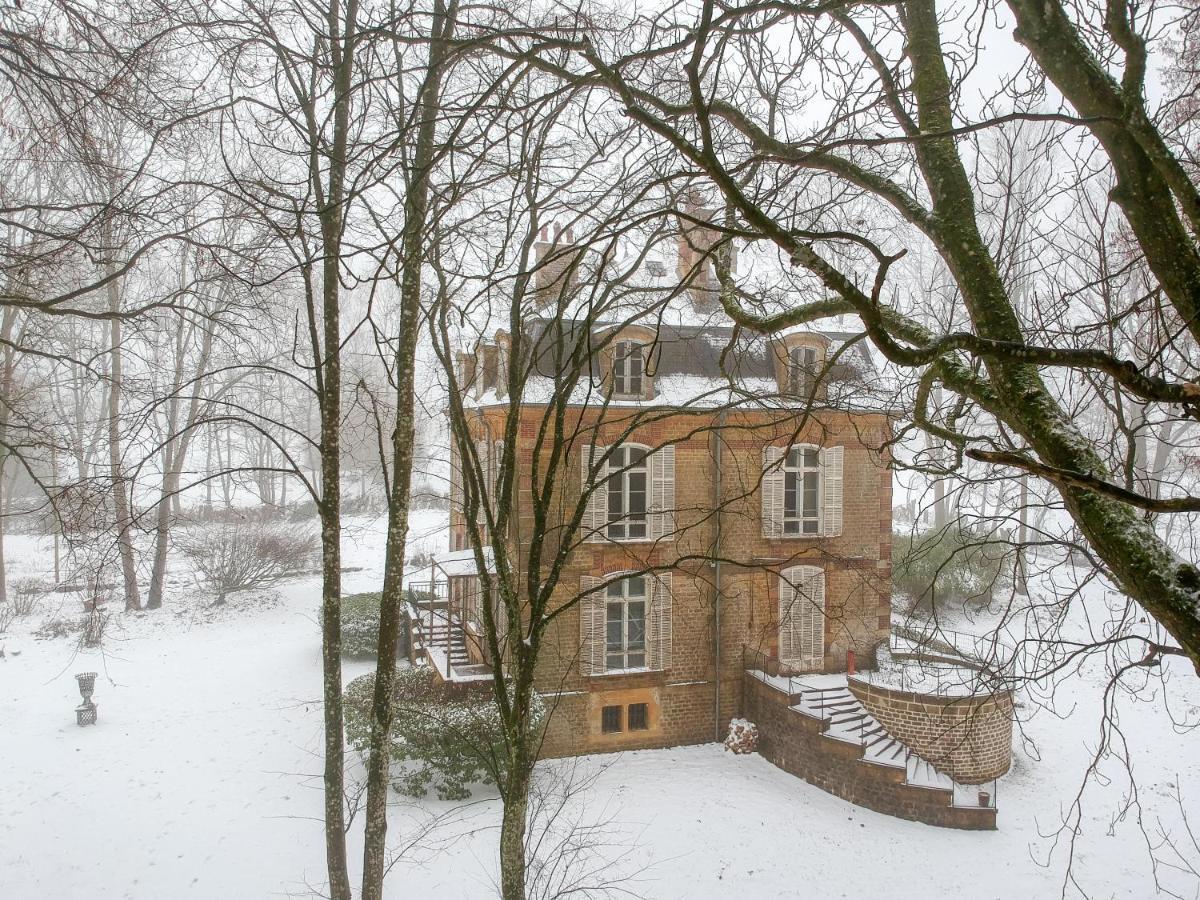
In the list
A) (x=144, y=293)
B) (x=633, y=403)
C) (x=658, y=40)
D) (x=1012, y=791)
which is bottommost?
(x=1012, y=791)

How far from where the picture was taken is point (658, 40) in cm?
448

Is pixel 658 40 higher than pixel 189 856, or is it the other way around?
pixel 658 40

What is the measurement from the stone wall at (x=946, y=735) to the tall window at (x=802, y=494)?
10.7 feet

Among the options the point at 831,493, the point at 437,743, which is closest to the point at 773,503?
the point at 831,493

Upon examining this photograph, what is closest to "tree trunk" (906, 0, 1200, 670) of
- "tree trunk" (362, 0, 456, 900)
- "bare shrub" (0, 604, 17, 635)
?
"tree trunk" (362, 0, 456, 900)

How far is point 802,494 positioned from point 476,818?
8.18 metres

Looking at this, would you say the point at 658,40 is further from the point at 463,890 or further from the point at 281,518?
the point at 281,518

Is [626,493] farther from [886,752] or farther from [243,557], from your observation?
[243,557]

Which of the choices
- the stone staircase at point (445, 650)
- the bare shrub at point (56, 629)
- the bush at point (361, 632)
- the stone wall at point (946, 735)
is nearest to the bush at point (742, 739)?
→ the stone wall at point (946, 735)

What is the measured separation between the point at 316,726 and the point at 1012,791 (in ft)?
39.3

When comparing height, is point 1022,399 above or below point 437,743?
above

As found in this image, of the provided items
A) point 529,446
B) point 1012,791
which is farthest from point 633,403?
point 1012,791

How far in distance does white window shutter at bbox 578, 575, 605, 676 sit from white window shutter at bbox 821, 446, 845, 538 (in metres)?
4.71

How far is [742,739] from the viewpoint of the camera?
12.9m
